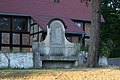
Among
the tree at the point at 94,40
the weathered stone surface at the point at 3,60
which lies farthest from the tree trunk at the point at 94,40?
the weathered stone surface at the point at 3,60

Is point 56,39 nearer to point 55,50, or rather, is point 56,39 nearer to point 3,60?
point 55,50

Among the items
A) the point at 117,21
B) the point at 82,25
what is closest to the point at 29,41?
the point at 82,25

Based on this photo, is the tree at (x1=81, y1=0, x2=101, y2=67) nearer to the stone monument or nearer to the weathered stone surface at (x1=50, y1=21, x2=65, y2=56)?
the stone monument

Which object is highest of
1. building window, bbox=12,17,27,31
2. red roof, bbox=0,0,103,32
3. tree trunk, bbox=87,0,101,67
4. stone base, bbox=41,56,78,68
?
red roof, bbox=0,0,103,32

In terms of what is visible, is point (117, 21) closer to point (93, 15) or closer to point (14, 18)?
point (14, 18)

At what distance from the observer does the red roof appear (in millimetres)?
30797

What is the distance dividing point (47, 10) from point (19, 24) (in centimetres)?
322

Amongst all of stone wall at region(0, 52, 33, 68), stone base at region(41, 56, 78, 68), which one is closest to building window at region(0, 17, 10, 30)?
stone base at region(41, 56, 78, 68)

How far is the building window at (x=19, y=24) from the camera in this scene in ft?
102

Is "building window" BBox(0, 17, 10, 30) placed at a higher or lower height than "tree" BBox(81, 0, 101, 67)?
higher

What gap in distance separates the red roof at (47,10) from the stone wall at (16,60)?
18.8 ft

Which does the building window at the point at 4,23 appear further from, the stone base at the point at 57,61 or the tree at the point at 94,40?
the tree at the point at 94,40

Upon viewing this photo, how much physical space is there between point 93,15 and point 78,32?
12.0 metres

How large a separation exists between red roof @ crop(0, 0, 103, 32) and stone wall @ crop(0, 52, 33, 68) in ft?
18.8
